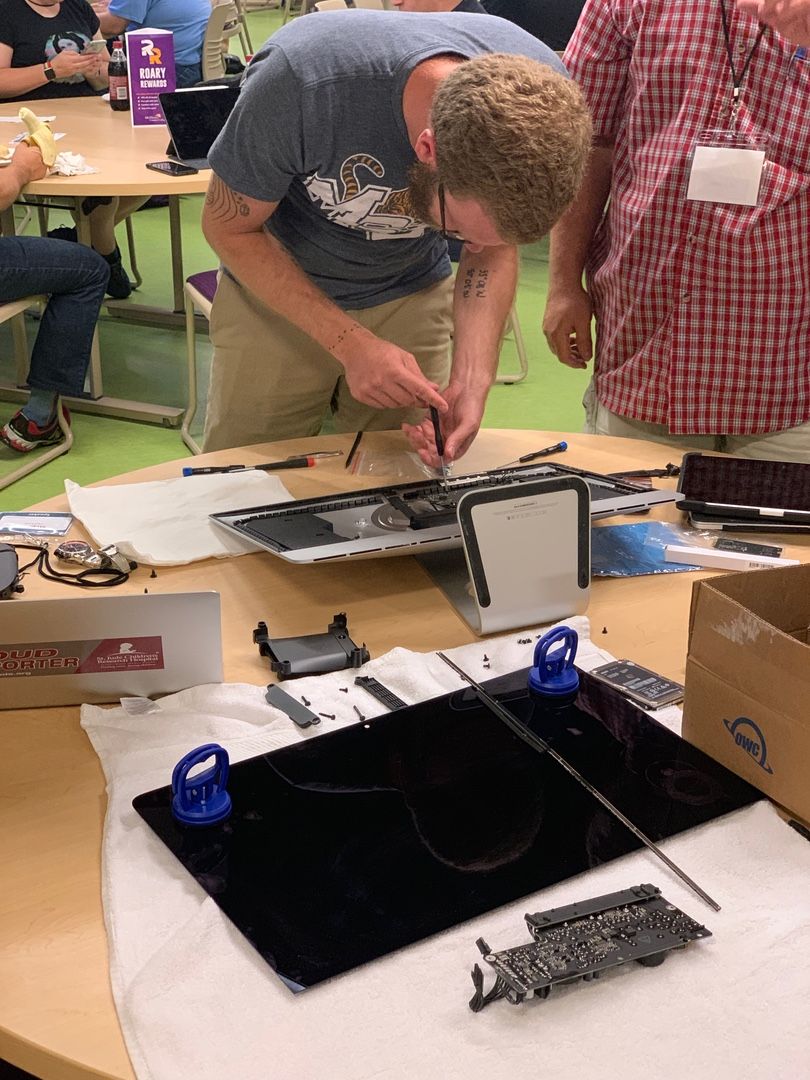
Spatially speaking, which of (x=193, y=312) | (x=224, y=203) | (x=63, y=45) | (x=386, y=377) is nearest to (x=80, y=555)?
(x=386, y=377)

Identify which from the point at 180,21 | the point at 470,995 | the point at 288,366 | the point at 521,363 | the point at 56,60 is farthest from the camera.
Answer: the point at 180,21

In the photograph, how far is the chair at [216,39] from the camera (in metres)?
4.96

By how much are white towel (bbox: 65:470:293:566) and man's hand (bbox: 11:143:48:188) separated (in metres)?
2.03

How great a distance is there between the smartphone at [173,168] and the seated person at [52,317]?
13.4 inches

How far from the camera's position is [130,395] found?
4.29 metres

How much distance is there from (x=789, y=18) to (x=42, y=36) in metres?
3.90

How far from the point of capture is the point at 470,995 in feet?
3.03

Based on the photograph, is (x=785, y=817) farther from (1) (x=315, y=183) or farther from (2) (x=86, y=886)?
(1) (x=315, y=183)

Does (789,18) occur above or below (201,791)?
above

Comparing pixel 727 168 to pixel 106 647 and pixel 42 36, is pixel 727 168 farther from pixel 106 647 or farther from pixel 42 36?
pixel 42 36

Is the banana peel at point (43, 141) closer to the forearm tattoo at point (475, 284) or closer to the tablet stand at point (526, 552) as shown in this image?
the forearm tattoo at point (475, 284)

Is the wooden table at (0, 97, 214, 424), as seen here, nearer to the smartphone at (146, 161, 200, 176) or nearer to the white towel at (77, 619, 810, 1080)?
the smartphone at (146, 161, 200, 176)

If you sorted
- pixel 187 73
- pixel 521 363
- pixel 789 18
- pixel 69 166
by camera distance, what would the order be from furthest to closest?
pixel 187 73, pixel 521 363, pixel 69 166, pixel 789 18

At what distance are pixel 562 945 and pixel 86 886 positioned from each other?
1.41ft
